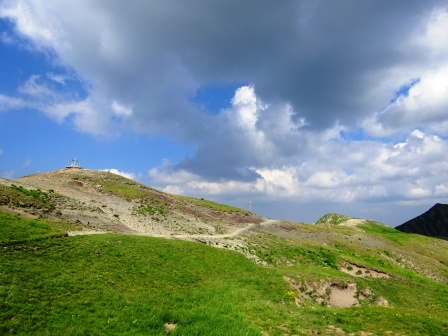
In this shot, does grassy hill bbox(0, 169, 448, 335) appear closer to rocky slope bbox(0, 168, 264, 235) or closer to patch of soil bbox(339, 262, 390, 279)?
patch of soil bbox(339, 262, 390, 279)

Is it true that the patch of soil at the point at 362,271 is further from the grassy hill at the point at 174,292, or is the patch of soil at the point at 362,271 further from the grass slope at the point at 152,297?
the grass slope at the point at 152,297

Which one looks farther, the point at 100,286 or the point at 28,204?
the point at 28,204

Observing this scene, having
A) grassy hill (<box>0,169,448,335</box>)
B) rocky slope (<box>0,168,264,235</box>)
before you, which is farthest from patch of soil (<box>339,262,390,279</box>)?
rocky slope (<box>0,168,264,235</box>)

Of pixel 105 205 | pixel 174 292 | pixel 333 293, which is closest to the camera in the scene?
pixel 174 292

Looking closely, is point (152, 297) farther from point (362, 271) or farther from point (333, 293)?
point (362, 271)

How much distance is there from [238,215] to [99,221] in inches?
2091

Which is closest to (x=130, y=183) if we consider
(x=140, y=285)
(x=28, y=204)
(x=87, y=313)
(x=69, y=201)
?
(x=69, y=201)

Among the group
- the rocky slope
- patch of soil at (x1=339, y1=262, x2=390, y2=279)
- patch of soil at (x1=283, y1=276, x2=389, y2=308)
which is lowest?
patch of soil at (x1=283, y1=276, x2=389, y2=308)

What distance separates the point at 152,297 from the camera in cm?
2481

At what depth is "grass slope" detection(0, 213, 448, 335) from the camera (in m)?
19.9

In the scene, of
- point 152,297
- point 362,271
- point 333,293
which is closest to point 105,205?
point 152,297

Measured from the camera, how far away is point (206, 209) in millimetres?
94125

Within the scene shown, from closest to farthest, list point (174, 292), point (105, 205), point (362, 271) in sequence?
1. point (174, 292)
2. point (362, 271)
3. point (105, 205)

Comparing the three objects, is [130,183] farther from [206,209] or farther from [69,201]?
[69,201]
